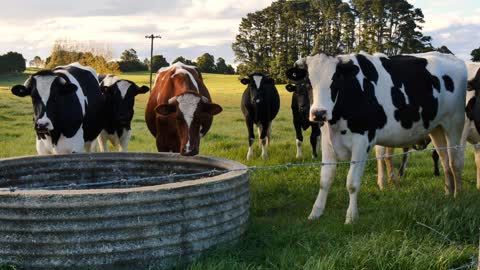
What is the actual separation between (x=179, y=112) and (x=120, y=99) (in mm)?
2605

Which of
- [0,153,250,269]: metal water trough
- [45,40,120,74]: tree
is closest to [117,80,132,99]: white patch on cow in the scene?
[0,153,250,269]: metal water trough

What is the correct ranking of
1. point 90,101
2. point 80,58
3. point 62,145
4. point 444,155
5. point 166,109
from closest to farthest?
point 166,109
point 62,145
point 444,155
point 90,101
point 80,58

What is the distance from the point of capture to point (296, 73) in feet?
21.4

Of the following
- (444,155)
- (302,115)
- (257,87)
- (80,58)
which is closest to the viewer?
(444,155)

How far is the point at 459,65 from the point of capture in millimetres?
7633

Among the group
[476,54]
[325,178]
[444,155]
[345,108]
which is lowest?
[325,178]

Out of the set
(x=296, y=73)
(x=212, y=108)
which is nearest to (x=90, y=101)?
(x=212, y=108)

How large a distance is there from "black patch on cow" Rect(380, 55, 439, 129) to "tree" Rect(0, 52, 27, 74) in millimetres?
63885

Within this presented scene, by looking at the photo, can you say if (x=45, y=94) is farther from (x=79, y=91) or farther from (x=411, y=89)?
(x=411, y=89)

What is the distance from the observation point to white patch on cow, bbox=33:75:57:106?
22.0ft

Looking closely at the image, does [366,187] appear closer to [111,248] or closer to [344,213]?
[344,213]

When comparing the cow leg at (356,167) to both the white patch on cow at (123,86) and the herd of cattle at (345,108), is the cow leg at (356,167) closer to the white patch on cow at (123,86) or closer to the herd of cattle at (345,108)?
the herd of cattle at (345,108)

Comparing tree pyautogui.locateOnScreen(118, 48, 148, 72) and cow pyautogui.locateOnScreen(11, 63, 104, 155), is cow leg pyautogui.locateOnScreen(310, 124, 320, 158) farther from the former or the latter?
tree pyautogui.locateOnScreen(118, 48, 148, 72)

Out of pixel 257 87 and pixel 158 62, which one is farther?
pixel 158 62
